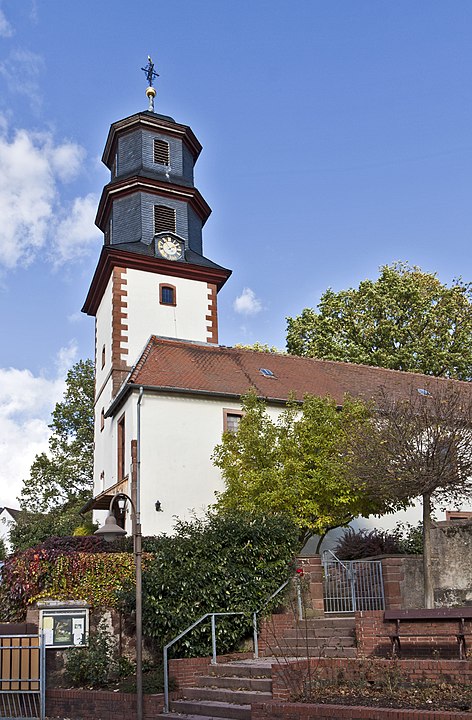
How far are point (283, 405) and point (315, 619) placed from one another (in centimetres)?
1098

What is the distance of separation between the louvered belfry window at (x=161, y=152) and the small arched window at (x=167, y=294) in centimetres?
546

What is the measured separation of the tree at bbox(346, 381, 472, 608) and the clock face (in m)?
15.1

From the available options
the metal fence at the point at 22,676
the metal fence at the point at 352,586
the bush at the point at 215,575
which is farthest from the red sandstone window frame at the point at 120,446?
the metal fence at the point at 22,676

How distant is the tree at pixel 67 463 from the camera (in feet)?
132

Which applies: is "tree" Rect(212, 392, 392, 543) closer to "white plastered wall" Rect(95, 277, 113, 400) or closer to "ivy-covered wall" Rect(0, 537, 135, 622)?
"ivy-covered wall" Rect(0, 537, 135, 622)

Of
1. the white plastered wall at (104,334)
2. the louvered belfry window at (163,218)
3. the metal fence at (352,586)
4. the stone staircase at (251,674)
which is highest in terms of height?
the louvered belfry window at (163,218)

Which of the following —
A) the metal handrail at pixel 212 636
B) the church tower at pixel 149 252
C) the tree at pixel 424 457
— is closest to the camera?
the metal handrail at pixel 212 636

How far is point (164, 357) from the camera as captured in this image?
2516 cm

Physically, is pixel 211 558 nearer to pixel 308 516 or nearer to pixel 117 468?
pixel 308 516

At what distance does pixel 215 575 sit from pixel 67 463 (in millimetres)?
27500

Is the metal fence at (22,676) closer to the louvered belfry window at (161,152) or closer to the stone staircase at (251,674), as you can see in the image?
the stone staircase at (251,674)

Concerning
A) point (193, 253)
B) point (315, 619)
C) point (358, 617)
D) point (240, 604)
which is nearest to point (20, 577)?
point (240, 604)

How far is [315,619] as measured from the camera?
14.3m

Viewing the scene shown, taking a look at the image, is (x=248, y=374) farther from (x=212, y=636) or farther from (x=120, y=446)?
(x=212, y=636)
